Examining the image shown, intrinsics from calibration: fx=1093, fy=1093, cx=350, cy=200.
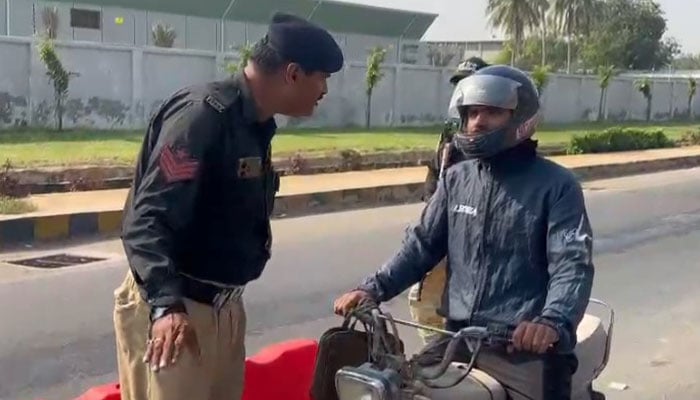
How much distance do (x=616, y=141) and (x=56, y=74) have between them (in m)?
12.8

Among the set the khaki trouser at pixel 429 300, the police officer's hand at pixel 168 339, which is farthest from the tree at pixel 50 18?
the police officer's hand at pixel 168 339

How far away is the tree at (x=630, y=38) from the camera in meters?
73.8

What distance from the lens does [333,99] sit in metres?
29.4

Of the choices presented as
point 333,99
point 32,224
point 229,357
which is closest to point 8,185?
point 32,224

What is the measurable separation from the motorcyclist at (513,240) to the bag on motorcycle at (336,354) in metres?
0.16

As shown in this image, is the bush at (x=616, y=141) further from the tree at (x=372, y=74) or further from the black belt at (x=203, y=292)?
the black belt at (x=203, y=292)

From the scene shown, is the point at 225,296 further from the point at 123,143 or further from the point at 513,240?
the point at 123,143

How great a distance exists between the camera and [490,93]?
9.40 ft

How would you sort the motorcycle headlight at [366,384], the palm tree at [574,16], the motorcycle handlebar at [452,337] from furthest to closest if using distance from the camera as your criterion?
the palm tree at [574,16] < the motorcycle handlebar at [452,337] < the motorcycle headlight at [366,384]

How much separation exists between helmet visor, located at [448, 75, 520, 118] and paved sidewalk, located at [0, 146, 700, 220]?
28.3 feet

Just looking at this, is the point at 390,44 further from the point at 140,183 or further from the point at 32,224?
the point at 140,183

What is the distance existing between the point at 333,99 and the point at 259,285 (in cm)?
2119

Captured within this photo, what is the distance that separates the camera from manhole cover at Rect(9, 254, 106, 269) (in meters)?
9.37

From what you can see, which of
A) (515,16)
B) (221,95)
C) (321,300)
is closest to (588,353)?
(221,95)
